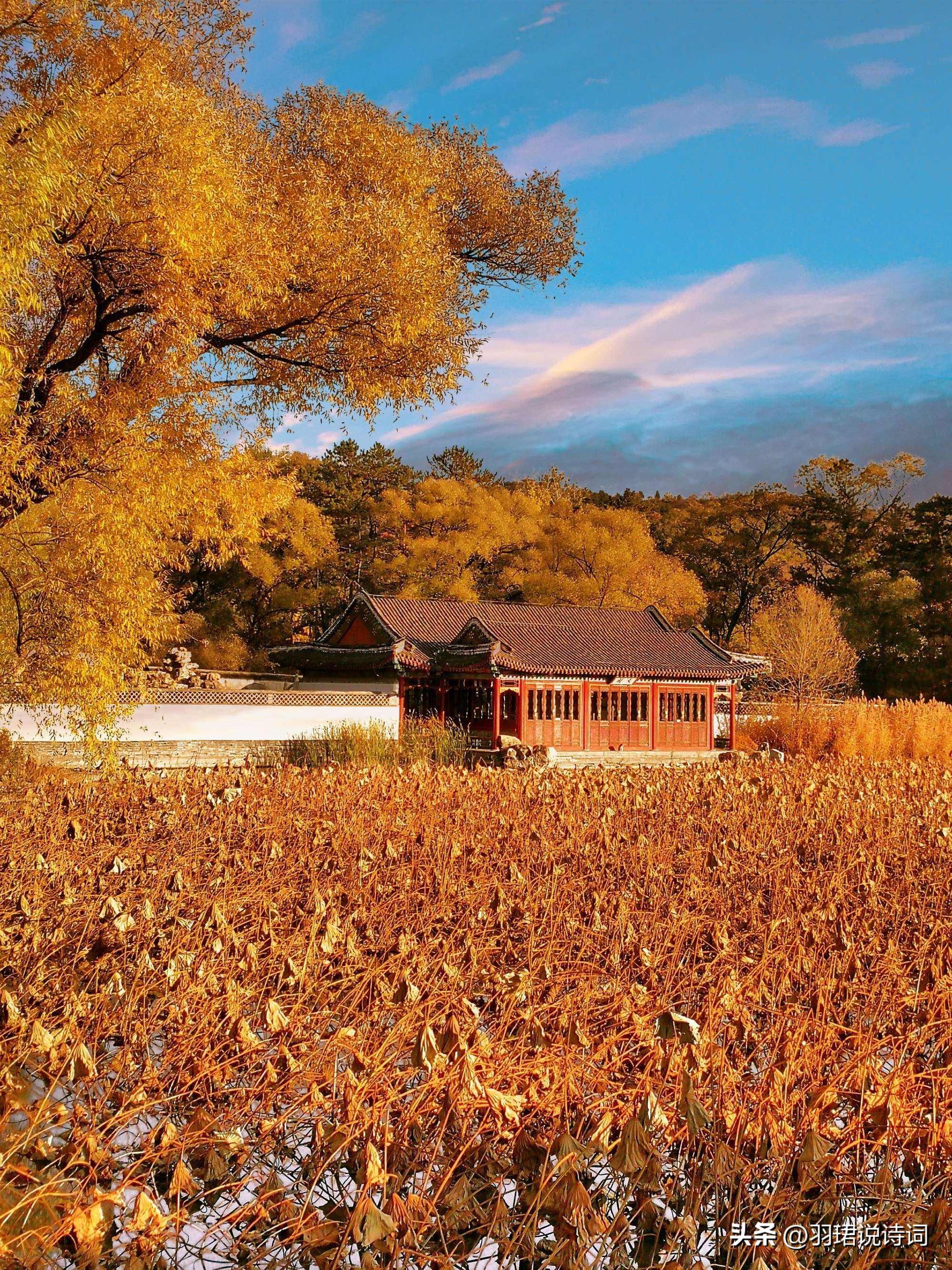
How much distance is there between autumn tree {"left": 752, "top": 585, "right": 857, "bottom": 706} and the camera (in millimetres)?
26062

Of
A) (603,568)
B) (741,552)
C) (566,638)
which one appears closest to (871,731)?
(566,638)

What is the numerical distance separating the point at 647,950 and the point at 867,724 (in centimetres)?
1275

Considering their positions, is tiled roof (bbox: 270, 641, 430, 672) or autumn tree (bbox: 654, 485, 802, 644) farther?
autumn tree (bbox: 654, 485, 802, 644)

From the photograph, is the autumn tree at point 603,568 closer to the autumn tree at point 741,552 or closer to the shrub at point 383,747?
the autumn tree at point 741,552

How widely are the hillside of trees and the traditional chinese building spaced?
5.25 meters

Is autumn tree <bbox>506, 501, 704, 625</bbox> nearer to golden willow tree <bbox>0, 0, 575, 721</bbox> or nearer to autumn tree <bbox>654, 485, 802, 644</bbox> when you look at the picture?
autumn tree <bbox>654, 485, 802, 644</bbox>

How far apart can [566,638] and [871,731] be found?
7503 millimetres

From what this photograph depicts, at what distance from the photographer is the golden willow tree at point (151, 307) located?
8602mm

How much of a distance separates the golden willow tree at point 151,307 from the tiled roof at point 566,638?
30.2 feet

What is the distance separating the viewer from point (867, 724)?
617 inches

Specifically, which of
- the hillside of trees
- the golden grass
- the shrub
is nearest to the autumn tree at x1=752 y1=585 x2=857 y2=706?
the hillside of trees

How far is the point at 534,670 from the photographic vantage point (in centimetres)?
1997

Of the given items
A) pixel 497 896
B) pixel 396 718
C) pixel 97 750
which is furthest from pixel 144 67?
pixel 396 718

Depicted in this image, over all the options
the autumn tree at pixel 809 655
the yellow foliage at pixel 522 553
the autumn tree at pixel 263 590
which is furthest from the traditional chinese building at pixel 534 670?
the yellow foliage at pixel 522 553
